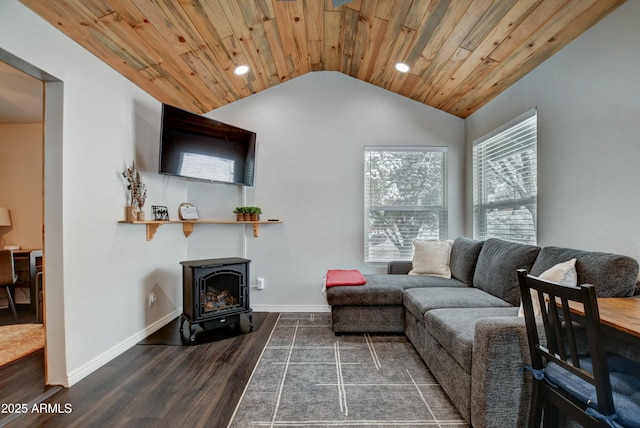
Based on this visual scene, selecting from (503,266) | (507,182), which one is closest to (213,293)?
(503,266)

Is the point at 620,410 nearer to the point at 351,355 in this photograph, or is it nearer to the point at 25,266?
the point at 351,355

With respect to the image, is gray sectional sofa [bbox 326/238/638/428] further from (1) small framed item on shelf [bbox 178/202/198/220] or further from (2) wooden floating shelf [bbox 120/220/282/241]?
(1) small framed item on shelf [bbox 178/202/198/220]

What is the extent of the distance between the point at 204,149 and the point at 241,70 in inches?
36.6

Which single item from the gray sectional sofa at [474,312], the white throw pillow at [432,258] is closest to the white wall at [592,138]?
the gray sectional sofa at [474,312]

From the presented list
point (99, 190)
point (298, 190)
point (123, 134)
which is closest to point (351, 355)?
point (298, 190)

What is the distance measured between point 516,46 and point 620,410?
2.45 meters

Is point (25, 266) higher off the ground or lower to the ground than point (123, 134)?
lower

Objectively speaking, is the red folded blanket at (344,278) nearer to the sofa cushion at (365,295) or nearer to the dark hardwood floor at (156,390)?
the sofa cushion at (365,295)

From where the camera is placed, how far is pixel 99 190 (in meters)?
2.33

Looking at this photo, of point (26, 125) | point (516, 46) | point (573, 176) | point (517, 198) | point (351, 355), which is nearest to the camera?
point (573, 176)

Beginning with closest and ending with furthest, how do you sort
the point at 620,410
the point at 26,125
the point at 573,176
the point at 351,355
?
the point at 620,410 → the point at 573,176 → the point at 351,355 → the point at 26,125

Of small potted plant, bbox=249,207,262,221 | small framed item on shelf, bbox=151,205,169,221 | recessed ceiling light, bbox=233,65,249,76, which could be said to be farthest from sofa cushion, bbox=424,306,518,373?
recessed ceiling light, bbox=233,65,249,76

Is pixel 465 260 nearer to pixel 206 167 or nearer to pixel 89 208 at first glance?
pixel 206 167

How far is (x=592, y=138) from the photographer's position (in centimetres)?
200
